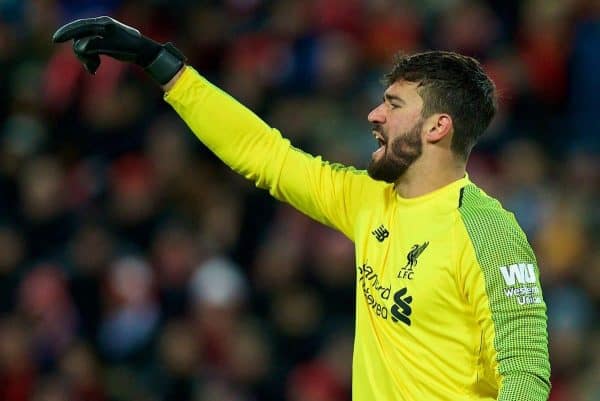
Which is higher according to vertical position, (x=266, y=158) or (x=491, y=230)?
(x=266, y=158)

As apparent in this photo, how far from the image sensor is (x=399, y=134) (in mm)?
4625

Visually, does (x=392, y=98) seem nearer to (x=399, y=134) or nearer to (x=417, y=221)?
(x=399, y=134)

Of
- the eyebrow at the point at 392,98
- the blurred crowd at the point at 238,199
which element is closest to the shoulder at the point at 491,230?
the eyebrow at the point at 392,98

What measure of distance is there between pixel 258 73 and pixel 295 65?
295 mm

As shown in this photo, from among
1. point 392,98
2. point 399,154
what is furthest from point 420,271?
point 392,98

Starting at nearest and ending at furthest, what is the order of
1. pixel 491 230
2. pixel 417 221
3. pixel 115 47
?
pixel 491 230 < pixel 417 221 < pixel 115 47

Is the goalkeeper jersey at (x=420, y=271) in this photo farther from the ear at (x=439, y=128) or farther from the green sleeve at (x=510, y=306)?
the ear at (x=439, y=128)

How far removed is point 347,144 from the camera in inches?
361

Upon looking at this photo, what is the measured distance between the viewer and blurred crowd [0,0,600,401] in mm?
8484

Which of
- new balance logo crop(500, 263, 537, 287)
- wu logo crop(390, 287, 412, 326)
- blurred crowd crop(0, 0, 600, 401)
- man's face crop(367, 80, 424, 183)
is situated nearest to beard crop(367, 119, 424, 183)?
man's face crop(367, 80, 424, 183)

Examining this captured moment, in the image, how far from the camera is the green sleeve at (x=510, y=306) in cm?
408

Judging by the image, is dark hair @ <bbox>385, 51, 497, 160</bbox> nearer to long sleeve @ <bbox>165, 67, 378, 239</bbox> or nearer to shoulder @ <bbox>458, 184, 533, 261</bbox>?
shoulder @ <bbox>458, 184, 533, 261</bbox>

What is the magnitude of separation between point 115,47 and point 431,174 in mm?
1261

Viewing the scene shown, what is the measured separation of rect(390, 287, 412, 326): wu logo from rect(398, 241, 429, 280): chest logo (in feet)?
0.17
